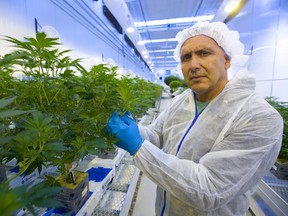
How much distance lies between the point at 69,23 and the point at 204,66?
113 inches

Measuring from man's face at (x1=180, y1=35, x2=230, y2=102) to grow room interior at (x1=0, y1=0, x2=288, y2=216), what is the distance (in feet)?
0.95

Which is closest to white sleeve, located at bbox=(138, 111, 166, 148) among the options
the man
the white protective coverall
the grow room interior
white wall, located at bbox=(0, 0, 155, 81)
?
the man

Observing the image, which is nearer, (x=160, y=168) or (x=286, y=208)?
(x=160, y=168)

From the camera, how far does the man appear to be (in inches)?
24.5

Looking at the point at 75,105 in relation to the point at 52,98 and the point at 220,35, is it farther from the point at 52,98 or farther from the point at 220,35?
the point at 220,35

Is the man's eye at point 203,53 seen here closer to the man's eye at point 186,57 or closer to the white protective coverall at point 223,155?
the man's eye at point 186,57

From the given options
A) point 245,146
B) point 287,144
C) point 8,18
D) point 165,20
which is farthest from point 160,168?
point 165,20

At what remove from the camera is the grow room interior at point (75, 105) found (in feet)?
1.40

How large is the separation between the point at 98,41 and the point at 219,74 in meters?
4.00

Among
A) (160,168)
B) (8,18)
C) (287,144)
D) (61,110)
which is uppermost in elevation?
(8,18)

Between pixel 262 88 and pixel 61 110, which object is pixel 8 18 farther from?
pixel 262 88

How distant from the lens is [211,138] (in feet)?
2.52

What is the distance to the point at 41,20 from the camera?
2248mm

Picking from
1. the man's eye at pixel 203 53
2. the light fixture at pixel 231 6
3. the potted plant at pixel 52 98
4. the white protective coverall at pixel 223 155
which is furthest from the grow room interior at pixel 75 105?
the light fixture at pixel 231 6
